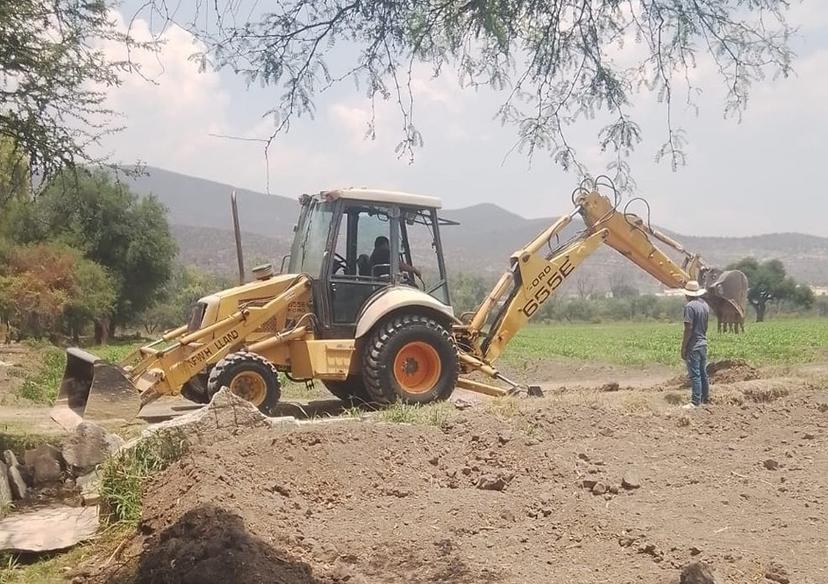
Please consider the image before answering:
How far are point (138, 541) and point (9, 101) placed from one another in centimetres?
462

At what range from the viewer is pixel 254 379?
9820 millimetres

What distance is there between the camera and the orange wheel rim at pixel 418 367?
10305 millimetres

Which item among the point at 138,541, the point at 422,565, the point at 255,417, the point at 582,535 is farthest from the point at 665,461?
the point at 138,541

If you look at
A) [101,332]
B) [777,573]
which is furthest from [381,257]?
[101,332]

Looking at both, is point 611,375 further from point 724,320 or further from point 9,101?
point 9,101

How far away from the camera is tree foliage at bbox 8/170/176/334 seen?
3547cm

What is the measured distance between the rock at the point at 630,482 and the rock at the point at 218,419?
3.16 m

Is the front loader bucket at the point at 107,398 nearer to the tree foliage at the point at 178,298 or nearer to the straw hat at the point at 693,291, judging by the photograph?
the straw hat at the point at 693,291

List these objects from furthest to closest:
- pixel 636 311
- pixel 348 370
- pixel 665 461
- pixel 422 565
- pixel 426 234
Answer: pixel 636 311 < pixel 426 234 < pixel 348 370 < pixel 665 461 < pixel 422 565

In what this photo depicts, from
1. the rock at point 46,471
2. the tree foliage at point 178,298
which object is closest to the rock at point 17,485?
the rock at point 46,471

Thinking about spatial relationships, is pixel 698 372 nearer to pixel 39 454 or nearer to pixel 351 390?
pixel 351 390

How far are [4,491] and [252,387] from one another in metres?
2.95

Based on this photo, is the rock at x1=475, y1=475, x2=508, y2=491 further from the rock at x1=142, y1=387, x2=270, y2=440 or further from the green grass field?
the green grass field

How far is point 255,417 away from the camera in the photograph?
7.91 metres
